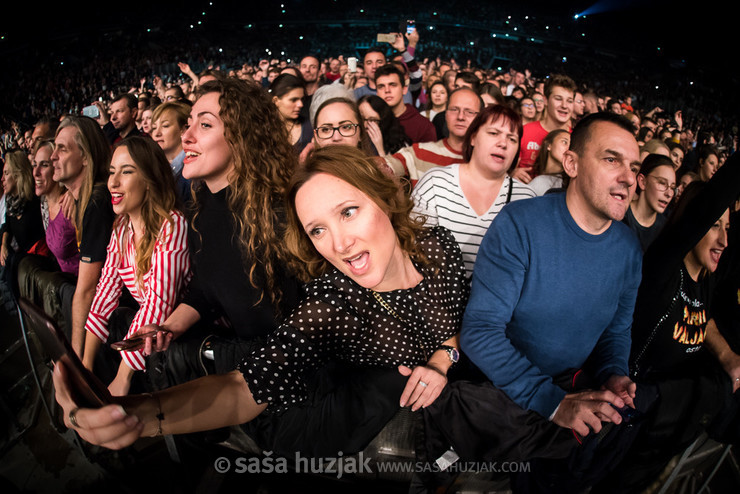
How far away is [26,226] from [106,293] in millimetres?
2056

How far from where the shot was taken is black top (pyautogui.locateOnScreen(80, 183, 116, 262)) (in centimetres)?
221

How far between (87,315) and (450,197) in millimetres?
2200

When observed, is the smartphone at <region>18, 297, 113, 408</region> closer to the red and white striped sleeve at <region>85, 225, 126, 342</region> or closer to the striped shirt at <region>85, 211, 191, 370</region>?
the striped shirt at <region>85, 211, 191, 370</region>

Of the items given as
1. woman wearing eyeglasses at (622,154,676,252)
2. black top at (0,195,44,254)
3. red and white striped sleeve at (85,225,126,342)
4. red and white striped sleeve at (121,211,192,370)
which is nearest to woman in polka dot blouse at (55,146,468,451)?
red and white striped sleeve at (121,211,192,370)

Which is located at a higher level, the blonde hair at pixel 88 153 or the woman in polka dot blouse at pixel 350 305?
the blonde hair at pixel 88 153

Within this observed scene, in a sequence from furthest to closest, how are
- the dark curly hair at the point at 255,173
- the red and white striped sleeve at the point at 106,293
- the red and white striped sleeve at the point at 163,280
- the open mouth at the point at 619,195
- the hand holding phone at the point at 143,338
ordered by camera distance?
the red and white striped sleeve at the point at 106,293
the red and white striped sleeve at the point at 163,280
the dark curly hair at the point at 255,173
the hand holding phone at the point at 143,338
the open mouth at the point at 619,195

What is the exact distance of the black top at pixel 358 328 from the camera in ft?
4.01

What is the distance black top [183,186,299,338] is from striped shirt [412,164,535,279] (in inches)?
36.8

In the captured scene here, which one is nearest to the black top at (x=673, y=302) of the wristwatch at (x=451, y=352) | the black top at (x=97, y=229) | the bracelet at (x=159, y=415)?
the wristwatch at (x=451, y=352)

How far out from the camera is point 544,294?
1.50m

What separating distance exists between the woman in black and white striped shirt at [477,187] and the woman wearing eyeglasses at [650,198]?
110cm

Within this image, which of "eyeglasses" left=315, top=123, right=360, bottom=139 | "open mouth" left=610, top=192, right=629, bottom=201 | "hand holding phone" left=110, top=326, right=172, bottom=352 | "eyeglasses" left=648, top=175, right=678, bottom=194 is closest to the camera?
"open mouth" left=610, top=192, right=629, bottom=201

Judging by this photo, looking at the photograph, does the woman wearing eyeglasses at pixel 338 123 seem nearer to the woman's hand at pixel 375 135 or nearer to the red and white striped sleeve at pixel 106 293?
the woman's hand at pixel 375 135

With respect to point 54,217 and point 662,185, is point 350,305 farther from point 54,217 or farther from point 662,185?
point 54,217
